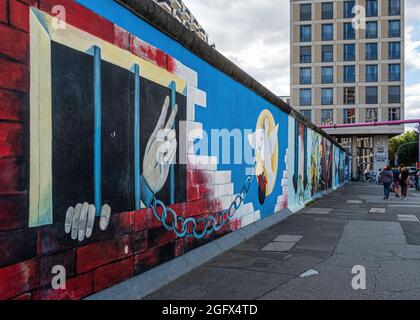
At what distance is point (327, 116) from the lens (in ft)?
222

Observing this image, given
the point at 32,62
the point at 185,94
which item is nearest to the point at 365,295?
the point at 185,94

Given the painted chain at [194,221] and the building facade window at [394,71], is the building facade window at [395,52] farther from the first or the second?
the painted chain at [194,221]

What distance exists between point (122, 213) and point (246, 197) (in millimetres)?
4908

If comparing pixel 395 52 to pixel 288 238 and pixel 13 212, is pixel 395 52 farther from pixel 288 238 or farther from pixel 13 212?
pixel 13 212

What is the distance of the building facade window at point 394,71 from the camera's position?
65062mm

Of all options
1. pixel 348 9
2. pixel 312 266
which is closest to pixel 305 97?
pixel 348 9

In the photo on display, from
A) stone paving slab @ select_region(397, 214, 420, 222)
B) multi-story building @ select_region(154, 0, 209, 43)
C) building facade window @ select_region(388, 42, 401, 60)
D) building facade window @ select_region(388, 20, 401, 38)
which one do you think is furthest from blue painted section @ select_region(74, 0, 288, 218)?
building facade window @ select_region(388, 20, 401, 38)

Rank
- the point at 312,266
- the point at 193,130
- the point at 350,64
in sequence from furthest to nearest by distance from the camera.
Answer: the point at 350,64, the point at 193,130, the point at 312,266

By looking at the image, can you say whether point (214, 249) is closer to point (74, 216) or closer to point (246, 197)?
point (246, 197)

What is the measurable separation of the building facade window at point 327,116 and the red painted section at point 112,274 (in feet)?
213

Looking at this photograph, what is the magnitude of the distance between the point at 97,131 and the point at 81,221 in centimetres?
86

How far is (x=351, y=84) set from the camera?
66.8 m

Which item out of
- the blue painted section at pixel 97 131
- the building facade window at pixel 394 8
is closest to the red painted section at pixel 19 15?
the blue painted section at pixel 97 131

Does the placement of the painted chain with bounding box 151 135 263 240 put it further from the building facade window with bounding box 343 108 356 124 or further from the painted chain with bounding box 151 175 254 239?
the building facade window with bounding box 343 108 356 124
